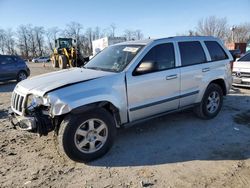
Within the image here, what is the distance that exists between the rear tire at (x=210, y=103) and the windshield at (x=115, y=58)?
1981mm

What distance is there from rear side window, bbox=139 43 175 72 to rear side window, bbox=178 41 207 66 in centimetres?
28

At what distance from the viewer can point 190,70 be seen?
5094 millimetres

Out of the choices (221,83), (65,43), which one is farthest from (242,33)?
(221,83)

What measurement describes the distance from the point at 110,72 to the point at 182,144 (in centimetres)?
180

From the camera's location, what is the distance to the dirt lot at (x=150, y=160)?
3.40 metres

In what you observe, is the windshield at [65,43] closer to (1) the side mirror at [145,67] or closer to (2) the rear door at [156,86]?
(2) the rear door at [156,86]

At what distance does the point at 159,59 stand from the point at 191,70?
83 cm

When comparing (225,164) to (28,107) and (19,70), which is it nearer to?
(28,107)

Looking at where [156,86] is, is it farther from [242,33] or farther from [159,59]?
[242,33]

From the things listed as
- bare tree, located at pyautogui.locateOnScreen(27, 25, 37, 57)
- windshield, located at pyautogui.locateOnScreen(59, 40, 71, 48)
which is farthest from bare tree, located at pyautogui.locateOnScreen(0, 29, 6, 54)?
windshield, located at pyautogui.locateOnScreen(59, 40, 71, 48)

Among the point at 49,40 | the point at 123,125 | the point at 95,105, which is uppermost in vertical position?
the point at 49,40

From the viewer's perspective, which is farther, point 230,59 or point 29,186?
point 230,59

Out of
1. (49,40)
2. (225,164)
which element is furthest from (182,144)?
(49,40)

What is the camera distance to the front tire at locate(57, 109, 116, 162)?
3.66m
